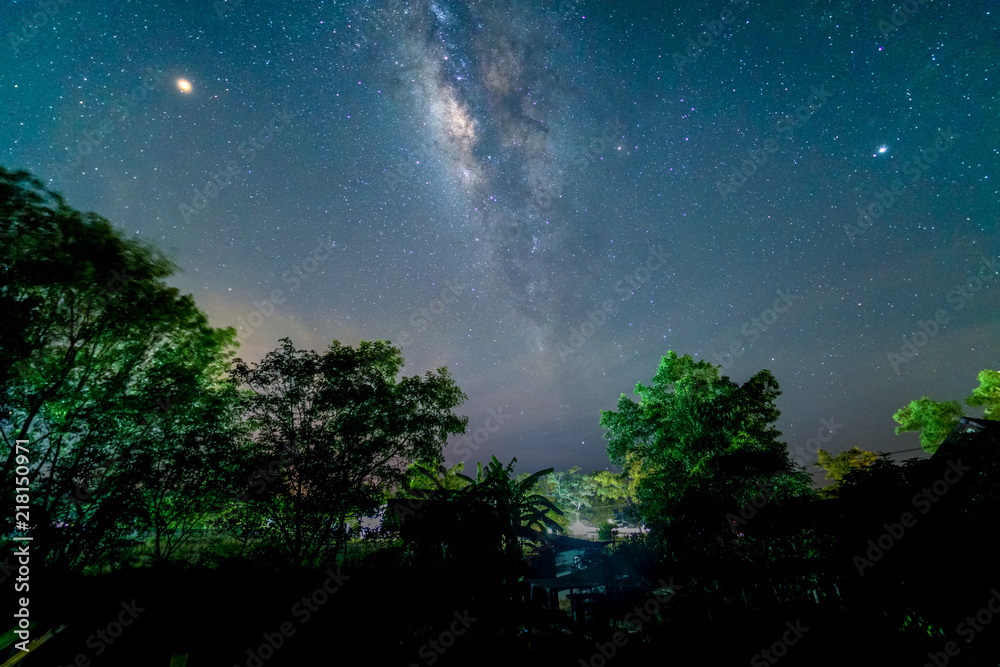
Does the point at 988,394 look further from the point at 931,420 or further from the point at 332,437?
the point at 332,437

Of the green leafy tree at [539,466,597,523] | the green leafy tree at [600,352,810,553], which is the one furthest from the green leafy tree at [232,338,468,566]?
the green leafy tree at [539,466,597,523]

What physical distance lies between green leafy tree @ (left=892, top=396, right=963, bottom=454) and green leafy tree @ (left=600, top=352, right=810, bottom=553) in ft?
56.7

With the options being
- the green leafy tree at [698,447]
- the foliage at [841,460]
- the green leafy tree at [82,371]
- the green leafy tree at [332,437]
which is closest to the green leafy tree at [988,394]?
the foliage at [841,460]

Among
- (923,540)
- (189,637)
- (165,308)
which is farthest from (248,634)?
(923,540)

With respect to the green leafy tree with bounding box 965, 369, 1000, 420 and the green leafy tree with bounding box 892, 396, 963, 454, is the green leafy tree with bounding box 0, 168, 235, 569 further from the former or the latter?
the green leafy tree with bounding box 892, 396, 963, 454

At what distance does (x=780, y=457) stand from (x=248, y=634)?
23.4 metres

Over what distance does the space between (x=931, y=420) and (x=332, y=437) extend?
143 ft

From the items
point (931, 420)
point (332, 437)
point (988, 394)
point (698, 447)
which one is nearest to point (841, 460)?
point (931, 420)

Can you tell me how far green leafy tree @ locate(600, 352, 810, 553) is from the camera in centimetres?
1698

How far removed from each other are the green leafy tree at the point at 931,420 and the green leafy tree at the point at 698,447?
681 inches

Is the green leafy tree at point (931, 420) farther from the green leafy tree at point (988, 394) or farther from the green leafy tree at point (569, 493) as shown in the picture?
the green leafy tree at point (569, 493)

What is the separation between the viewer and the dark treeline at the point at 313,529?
550 centimetres

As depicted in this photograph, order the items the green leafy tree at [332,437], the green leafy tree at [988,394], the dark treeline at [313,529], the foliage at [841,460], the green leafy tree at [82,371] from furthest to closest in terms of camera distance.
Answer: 1. the foliage at [841,460]
2. the green leafy tree at [988,394]
3. the green leafy tree at [332,437]
4. the green leafy tree at [82,371]
5. the dark treeline at [313,529]

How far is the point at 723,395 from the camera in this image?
20.4 metres
